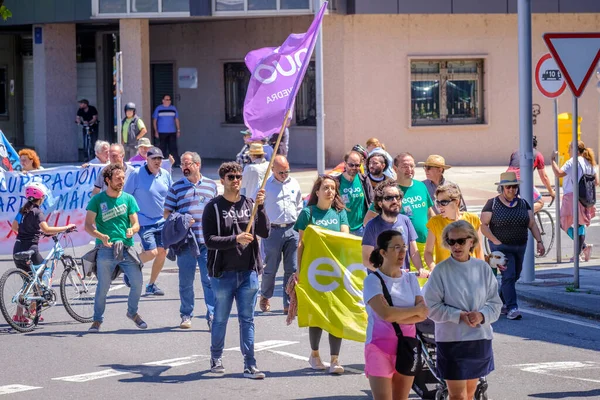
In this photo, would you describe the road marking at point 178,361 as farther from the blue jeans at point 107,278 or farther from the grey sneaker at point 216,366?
the blue jeans at point 107,278

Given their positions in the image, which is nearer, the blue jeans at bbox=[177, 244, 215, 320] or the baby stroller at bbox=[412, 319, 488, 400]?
the baby stroller at bbox=[412, 319, 488, 400]

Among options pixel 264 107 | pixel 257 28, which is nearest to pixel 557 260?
pixel 264 107

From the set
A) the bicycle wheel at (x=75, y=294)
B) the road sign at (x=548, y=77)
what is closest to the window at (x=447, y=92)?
the road sign at (x=548, y=77)

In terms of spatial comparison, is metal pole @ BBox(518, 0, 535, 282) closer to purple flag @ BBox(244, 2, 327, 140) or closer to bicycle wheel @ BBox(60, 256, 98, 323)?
purple flag @ BBox(244, 2, 327, 140)

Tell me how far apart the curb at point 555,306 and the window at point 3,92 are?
28517mm

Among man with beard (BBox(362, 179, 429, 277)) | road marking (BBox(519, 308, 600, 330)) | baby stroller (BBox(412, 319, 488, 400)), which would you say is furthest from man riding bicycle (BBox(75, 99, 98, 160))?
baby stroller (BBox(412, 319, 488, 400))

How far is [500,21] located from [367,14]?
11.8ft

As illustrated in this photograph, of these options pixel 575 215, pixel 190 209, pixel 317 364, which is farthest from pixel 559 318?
pixel 190 209

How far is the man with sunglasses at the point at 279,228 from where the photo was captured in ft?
41.1

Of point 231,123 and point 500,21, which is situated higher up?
point 500,21

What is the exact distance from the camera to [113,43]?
116 ft

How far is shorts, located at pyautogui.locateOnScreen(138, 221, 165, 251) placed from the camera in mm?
13680

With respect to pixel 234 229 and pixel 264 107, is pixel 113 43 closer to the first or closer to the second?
pixel 264 107

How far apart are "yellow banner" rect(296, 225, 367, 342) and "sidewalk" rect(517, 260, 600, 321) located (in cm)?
358
